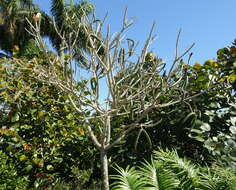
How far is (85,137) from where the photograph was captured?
3.44m

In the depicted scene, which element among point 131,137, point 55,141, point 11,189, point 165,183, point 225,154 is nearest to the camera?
point 165,183

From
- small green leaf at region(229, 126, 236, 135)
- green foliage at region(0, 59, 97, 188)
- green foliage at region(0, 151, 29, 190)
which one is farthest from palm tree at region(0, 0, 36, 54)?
small green leaf at region(229, 126, 236, 135)

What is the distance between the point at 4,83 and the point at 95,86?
1.64 m

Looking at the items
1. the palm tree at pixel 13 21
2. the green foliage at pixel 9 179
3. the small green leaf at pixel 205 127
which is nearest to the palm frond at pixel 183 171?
the small green leaf at pixel 205 127

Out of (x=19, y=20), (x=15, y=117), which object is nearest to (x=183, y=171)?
(x=15, y=117)

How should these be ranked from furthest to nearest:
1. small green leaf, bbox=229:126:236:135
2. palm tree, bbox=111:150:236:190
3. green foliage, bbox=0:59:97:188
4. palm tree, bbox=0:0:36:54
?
palm tree, bbox=0:0:36:54, green foliage, bbox=0:59:97:188, small green leaf, bbox=229:126:236:135, palm tree, bbox=111:150:236:190

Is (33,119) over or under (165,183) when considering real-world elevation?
over

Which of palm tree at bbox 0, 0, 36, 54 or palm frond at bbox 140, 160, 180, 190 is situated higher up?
palm tree at bbox 0, 0, 36, 54

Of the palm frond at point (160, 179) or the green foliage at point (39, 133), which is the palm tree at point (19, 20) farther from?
the palm frond at point (160, 179)

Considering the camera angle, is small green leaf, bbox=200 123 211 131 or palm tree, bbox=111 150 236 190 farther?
small green leaf, bbox=200 123 211 131

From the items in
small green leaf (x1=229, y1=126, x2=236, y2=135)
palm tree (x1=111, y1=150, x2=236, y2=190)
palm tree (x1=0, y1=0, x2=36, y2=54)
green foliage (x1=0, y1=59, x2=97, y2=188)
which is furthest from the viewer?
palm tree (x1=0, y1=0, x2=36, y2=54)

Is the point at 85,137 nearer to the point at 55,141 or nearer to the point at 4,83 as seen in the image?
the point at 55,141

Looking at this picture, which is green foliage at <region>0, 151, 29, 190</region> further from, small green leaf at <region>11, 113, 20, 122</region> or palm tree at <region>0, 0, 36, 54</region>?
palm tree at <region>0, 0, 36, 54</region>

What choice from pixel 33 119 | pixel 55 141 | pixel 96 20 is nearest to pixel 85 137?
pixel 55 141
